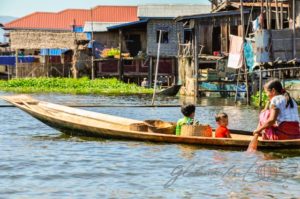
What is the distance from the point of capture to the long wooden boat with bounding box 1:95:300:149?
11.7 meters

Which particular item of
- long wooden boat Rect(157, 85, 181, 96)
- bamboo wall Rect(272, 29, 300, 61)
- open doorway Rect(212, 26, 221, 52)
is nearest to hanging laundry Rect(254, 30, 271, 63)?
bamboo wall Rect(272, 29, 300, 61)

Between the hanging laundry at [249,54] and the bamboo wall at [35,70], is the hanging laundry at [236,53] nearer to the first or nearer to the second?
the hanging laundry at [249,54]

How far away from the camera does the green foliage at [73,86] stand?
36281 millimetres

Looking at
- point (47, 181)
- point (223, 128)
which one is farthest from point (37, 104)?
point (47, 181)

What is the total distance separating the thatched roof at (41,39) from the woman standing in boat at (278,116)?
42681 millimetres

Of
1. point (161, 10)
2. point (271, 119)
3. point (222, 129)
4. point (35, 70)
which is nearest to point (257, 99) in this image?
point (222, 129)

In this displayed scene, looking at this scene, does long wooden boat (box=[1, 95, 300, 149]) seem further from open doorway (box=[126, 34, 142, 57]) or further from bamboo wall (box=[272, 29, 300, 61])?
open doorway (box=[126, 34, 142, 57])

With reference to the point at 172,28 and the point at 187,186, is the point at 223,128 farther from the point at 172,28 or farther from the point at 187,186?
the point at 172,28

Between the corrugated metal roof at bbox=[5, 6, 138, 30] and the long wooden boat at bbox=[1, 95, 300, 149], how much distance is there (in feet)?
146

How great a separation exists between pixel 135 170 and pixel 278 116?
246cm

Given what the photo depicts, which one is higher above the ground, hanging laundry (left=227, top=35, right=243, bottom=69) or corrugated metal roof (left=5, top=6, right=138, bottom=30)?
corrugated metal roof (left=5, top=6, right=138, bottom=30)

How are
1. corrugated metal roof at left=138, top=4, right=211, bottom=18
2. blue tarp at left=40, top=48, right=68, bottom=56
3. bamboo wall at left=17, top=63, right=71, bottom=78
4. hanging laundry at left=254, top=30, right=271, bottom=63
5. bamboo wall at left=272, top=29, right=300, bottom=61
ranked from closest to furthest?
1. hanging laundry at left=254, top=30, right=271, bottom=63
2. bamboo wall at left=272, top=29, right=300, bottom=61
3. corrugated metal roof at left=138, top=4, right=211, bottom=18
4. bamboo wall at left=17, top=63, right=71, bottom=78
5. blue tarp at left=40, top=48, right=68, bottom=56

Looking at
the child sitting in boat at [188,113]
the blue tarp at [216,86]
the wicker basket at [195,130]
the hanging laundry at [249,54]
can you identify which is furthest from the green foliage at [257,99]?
the wicker basket at [195,130]

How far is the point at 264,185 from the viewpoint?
936 cm
